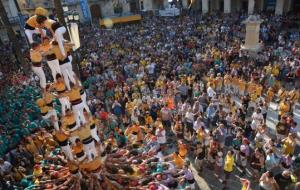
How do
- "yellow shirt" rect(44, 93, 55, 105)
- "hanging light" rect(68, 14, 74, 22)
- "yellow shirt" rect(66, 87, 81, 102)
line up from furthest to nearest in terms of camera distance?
"hanging light" rect(68, 14, 74, 22) < "yellow shirt" rect(44, 93, 55, 105) < "yellow shirt" rect(66, 87, 81, 102)

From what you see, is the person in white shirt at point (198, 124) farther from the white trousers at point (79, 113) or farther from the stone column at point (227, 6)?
the stone column at point (227, 6)

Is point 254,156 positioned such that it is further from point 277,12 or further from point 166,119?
point 277,12

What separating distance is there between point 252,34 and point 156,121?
10.4 meters

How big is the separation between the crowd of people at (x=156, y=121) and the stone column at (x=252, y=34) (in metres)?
0.69

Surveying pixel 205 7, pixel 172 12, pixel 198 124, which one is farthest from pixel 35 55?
pixel 205 7

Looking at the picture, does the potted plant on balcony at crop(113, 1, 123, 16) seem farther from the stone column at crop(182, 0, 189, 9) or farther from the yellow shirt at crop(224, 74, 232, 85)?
the yellow shirt at crop(224, 74, 232, 85)

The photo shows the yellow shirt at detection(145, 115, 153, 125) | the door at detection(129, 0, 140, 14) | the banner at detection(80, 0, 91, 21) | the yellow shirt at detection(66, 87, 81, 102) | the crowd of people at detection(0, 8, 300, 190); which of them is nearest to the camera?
the yellow shirt at detection(66, 87, 81, 102)

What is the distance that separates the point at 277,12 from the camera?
102ft

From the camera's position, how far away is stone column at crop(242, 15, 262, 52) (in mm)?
19125

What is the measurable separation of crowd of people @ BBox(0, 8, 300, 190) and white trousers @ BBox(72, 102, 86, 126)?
0.08 ft

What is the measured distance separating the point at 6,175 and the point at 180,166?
18.6ft

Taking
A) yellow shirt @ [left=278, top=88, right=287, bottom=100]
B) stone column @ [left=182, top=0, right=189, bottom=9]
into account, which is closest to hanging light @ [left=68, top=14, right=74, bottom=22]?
yellow shirt @ [left=278, top=88, right=287, bottom=100]

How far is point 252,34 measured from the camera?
19344mm

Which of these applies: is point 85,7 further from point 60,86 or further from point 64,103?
point 60,86
